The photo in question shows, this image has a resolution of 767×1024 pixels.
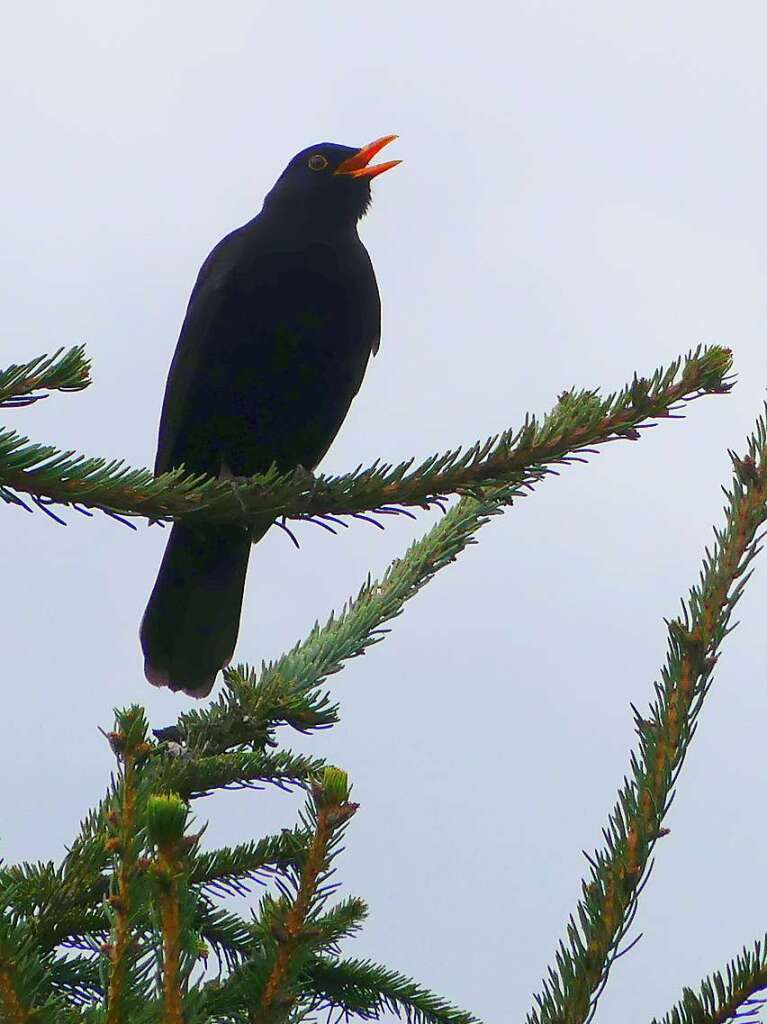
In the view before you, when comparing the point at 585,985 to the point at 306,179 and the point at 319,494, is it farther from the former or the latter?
the point at 306,179

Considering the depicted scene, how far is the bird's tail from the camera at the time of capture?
15.0ft

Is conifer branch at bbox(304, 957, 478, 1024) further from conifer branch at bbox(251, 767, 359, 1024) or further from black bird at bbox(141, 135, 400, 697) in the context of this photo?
black bird at bbox(141, 135, 400, 697)

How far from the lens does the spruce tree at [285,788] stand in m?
1.25

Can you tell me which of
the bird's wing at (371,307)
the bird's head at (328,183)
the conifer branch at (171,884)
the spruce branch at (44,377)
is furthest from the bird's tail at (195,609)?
the conifer branch at (171,884)

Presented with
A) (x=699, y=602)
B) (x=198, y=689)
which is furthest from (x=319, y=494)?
(x=198, y=689)

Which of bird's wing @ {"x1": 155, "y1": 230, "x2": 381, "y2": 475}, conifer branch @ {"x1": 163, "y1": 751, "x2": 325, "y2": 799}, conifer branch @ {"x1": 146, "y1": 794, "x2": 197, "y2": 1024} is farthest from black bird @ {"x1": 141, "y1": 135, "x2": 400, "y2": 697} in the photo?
conifer branch @ {"x1": 146, "y1": 794, "x2": 197, "y2": 1024}

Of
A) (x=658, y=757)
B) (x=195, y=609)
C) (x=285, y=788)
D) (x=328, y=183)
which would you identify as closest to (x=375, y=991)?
(x=285, y=788)

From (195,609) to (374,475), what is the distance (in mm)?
2624

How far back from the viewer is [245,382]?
4516 millimetres

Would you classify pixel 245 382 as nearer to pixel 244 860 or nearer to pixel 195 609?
pixel 195 609

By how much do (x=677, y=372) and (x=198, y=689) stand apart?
2955mm

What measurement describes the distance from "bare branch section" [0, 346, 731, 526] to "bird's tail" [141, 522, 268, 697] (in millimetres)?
2349

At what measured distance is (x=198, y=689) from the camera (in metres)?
4.56

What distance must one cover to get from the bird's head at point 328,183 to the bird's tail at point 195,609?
132 cm
